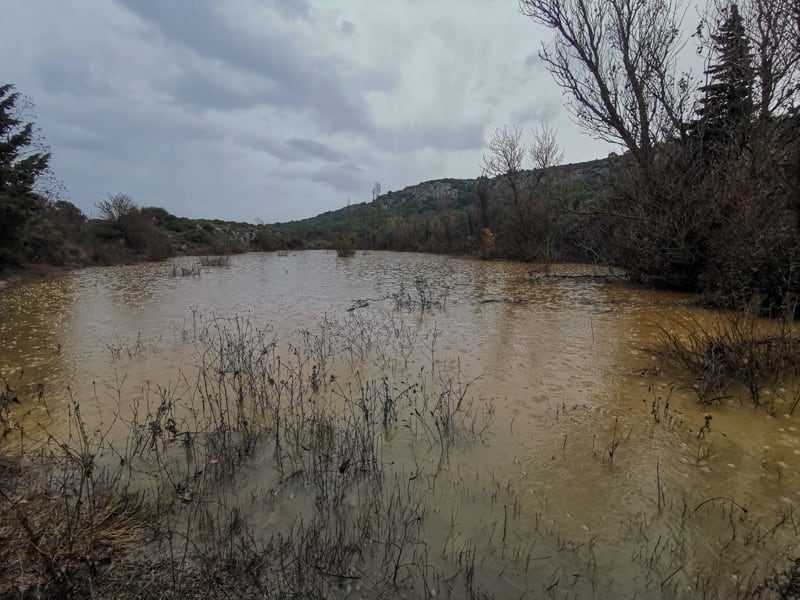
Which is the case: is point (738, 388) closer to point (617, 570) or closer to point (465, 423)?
point (465, 423)

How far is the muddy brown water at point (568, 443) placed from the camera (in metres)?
2.24

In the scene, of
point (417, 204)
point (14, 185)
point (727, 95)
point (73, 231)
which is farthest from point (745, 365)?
point (417, 204)

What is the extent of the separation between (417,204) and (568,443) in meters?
87.7

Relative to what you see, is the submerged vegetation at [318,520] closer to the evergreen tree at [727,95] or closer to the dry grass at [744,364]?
the dry grass at [744,364]

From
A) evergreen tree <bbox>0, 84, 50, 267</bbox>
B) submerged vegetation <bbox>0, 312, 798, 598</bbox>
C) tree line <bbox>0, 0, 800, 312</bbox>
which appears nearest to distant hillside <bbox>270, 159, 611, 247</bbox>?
tree line <bbox>0, 0, 800, 312</bbox>

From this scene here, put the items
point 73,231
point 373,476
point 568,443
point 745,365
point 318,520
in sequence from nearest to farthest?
point 318,520 → point 373,476 → point 568,443 → point 745,365 → point 73,231

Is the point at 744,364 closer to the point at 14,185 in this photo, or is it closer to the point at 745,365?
the point at 745,365

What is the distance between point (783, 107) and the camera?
23.9ft

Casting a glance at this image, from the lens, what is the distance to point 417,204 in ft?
290

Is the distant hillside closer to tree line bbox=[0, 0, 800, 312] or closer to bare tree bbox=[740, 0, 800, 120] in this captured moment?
tree line bbox=[0, 0, 800, 312]

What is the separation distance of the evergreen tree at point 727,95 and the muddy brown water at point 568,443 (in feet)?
14.2

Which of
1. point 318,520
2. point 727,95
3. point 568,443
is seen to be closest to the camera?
point 318,520

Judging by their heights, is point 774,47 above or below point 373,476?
above

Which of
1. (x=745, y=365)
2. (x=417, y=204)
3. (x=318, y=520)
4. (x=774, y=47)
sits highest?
(x=417, y=204)
